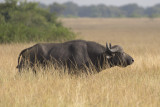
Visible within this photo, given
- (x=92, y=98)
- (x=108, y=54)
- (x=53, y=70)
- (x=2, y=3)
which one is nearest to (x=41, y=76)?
(x=53, y=70)

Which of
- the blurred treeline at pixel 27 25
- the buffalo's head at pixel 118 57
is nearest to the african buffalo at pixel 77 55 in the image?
the buffalo's head at pixel 118 57

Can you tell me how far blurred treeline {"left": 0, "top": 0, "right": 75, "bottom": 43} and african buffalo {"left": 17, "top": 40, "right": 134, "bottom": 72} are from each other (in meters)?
8.53

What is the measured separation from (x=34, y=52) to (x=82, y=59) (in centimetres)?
129

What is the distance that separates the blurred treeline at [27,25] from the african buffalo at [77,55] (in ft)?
28.0

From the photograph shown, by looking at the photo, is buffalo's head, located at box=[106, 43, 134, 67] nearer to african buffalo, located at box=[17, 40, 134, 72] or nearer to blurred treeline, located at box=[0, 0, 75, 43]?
african buffalo, located at box=[17, 40, 134, 72]

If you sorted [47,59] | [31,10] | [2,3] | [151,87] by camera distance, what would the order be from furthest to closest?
[31,10] → [2,3] → [47,59] → [151,87]

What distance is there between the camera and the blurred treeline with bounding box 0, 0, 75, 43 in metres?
19.8

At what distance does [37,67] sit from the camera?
8.77 m

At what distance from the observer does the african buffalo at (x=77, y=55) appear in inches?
355

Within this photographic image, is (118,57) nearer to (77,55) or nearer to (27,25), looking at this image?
(77,55)

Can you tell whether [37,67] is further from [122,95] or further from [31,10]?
[31,10]

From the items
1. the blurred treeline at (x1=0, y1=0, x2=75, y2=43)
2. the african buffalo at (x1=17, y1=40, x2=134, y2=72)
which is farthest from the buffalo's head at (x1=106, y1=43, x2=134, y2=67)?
the blurred treeline at (x1=0, y1=0, x2=75, y2=43)

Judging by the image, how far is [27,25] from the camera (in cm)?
2561

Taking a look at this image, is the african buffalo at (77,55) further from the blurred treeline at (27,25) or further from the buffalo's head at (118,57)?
the blurred treeline at (27,25)
